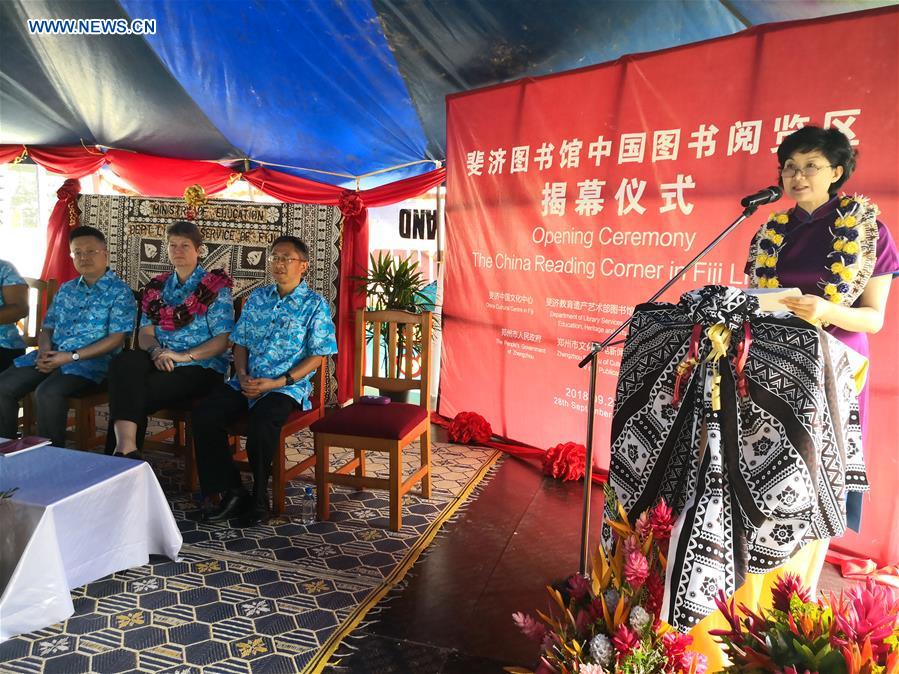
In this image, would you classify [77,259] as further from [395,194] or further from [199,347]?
[395,194]

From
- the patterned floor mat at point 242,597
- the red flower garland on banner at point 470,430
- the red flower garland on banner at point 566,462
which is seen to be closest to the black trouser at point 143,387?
the patterned floor mat at point 242,597

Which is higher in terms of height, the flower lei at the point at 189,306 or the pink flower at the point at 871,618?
the flower lei at the point at 189,306

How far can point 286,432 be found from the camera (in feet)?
9.16

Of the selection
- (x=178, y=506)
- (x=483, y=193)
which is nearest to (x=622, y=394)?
(x=178, y=506)

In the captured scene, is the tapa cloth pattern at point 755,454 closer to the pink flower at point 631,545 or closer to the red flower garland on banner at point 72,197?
the pink flower at point 631,545

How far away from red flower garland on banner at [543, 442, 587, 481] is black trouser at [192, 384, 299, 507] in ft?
4.57

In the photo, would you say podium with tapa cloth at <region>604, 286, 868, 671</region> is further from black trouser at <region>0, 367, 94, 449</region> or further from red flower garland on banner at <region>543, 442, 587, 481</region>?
black trouser at <region>0, 367, 94, 449</region>

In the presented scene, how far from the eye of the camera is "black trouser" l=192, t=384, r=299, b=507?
2.71 metres

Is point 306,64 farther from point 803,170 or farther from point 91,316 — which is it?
point 803,170

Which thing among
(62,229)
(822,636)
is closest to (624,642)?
(822,636)

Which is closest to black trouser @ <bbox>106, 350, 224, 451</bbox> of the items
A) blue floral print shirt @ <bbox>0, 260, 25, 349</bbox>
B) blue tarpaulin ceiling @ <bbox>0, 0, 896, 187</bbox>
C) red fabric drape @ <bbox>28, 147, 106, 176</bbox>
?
blue floral print shirt @ <bbox>0, 260, 25, 349</bbox>

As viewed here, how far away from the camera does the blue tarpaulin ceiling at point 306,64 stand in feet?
10.2

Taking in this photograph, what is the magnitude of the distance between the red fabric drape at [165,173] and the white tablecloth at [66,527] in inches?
139

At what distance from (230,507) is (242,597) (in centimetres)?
62
